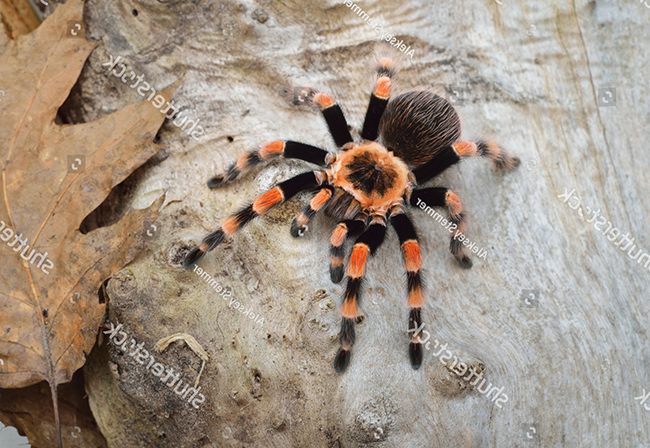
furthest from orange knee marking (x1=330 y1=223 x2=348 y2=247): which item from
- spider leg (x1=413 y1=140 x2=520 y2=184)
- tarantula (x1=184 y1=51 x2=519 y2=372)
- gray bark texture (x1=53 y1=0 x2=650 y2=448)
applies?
spider leg (x1=413 y1=140 x2=520 y2=184)

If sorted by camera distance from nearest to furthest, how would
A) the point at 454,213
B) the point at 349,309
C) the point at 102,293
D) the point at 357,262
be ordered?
the point at 349,309 < the point at 357,262 < the point at 102,293 < the point at 454,213

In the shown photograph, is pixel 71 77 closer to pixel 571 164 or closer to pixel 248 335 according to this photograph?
pixel 248 335

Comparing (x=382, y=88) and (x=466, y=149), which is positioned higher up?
(x=382, y=88)

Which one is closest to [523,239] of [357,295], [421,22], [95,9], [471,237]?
[471,237]

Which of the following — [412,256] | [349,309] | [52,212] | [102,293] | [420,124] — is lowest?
[412,256]

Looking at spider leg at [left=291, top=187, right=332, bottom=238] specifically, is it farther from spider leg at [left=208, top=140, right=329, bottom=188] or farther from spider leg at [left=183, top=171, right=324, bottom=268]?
spider leg at [left=208, top=140, right=329, bottom=188]

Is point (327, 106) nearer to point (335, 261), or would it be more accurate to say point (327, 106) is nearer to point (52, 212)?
point (335, 261)

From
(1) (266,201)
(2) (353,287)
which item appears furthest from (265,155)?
(2) (353,287)
